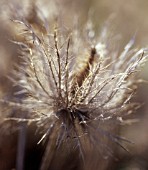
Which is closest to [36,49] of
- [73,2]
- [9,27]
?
[9,27]

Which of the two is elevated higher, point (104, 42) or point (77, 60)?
point (104, 42)

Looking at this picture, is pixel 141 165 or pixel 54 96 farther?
pixel 141 165

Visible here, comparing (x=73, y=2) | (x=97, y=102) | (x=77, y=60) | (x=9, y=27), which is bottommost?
(x=97, y=102)

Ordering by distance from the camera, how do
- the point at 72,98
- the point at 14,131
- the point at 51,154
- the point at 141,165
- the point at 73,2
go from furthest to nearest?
1. the point at 73,2
2. the point at 141,165
3. the point at 14,131
4. the point at 51,154
5. the point at 72,98

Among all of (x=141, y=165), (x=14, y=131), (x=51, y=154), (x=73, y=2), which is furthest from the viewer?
(x=73, y=2)

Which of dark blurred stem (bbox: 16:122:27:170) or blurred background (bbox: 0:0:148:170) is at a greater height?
blurred background (bbox: 0:0:148:170)

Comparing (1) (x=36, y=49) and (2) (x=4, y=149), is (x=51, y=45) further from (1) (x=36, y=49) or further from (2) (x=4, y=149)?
(2) (x=4, y=149)
